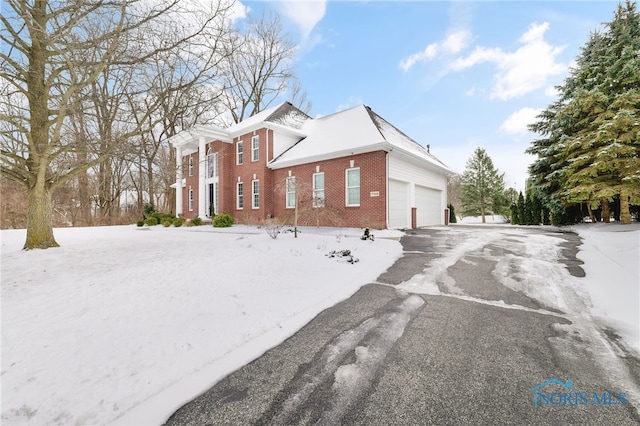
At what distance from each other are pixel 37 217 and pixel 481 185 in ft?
110

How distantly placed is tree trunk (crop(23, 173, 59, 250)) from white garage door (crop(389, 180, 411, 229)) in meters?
12.7

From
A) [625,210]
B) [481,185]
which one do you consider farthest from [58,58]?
[481,185]

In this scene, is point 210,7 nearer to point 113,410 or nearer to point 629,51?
point 113,410

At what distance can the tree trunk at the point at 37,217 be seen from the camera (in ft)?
24.1

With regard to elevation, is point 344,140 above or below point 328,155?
above

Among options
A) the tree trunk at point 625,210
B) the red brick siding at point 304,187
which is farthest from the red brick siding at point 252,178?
the tree trunk at point 625,210

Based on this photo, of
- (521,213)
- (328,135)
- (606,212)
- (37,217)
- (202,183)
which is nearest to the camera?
(37,217)

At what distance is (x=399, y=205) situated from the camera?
45.3 ft

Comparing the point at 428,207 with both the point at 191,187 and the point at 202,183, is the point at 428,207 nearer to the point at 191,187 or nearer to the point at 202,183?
the point at 202,183

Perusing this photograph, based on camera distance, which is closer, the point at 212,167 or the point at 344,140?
the point at 344,140

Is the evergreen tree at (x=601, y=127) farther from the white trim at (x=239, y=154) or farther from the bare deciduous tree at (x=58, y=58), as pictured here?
the white trim at (x=239, y=154)

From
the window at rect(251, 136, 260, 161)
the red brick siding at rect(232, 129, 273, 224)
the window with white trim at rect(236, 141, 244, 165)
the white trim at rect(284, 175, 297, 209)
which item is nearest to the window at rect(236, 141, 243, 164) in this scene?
the window with white trim at rect(236, 141, 244, 165)

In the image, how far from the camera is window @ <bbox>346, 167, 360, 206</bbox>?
13.4 m

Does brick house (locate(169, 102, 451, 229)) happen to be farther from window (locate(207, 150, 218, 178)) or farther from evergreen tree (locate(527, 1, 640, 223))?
evergreen tree (locate(527, 1, 640, 223))
